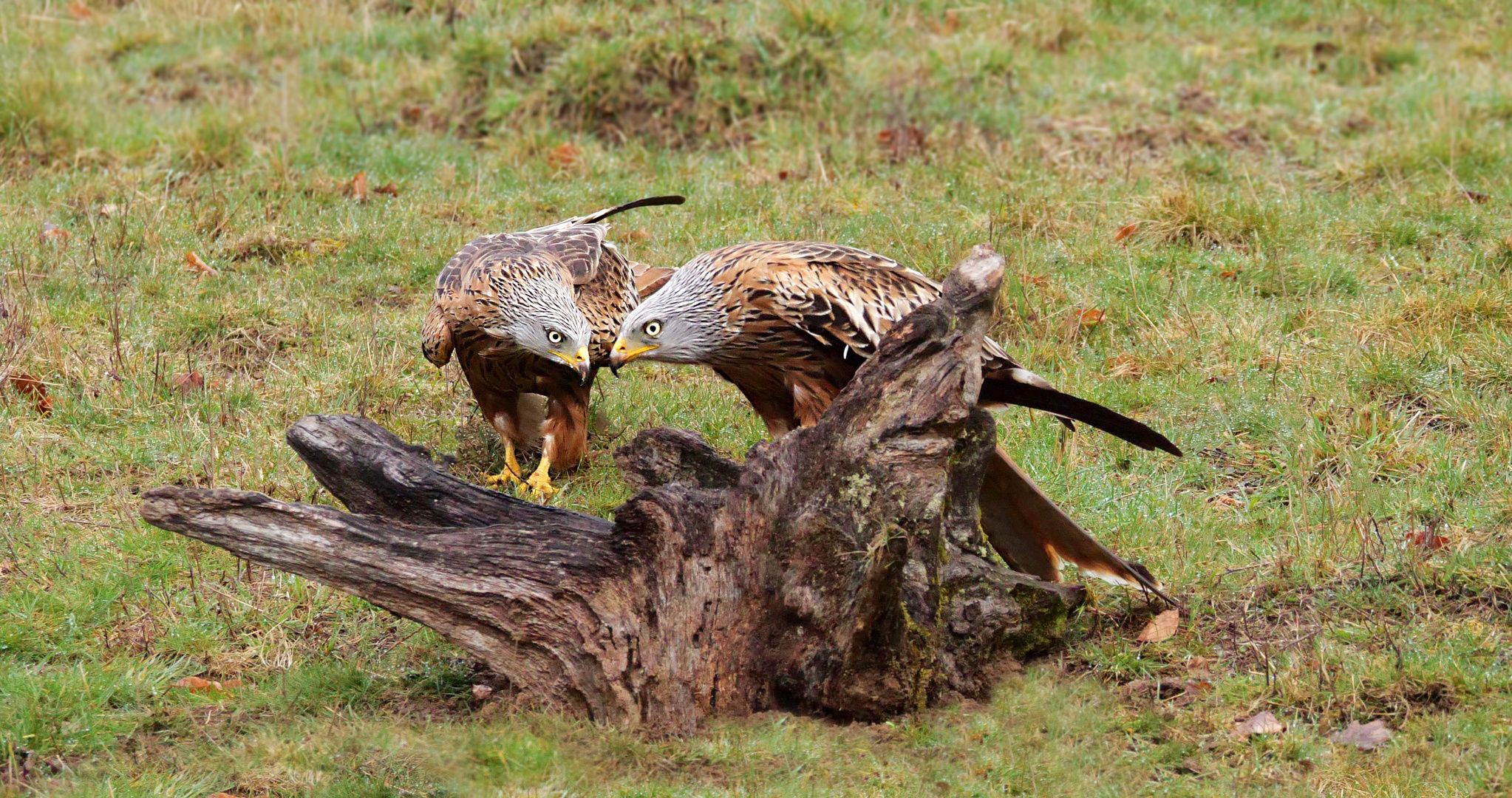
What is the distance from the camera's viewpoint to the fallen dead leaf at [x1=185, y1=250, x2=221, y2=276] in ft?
24.8

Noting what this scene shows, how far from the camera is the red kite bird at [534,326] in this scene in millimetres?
5367

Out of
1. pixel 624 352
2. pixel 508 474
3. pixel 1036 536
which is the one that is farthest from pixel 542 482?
pixel 1036 536

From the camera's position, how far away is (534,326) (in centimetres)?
532

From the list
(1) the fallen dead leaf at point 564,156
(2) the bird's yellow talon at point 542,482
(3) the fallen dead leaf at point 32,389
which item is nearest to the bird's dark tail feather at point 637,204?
(2) the bird's yellow talon at point 542,482

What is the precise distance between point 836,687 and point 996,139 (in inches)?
240

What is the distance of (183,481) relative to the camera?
18.4 feet

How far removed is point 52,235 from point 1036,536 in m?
5.99

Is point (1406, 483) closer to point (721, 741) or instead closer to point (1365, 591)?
point (1365, 591)

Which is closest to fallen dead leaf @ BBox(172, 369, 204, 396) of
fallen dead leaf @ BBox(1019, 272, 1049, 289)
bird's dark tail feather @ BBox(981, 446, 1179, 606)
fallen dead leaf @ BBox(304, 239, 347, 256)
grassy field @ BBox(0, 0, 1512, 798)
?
grassy field @ BBox(0, 0, 1512, 798)

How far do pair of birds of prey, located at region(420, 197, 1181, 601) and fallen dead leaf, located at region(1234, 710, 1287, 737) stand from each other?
552mm

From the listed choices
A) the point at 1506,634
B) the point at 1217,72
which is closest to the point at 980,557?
the point at 1506,634

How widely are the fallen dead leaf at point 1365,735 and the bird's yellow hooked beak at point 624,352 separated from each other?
8.39 feet

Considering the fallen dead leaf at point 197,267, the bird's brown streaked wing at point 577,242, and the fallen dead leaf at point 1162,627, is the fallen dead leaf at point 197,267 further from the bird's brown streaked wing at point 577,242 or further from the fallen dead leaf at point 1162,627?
the fallen dead leaf at point 1162,627

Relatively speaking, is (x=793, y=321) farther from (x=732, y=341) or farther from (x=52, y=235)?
(x=52, y=235)
